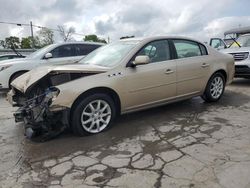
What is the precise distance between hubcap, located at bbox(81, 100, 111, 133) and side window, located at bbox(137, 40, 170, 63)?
1213 millimetres

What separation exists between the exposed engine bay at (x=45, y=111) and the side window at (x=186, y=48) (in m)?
2.10

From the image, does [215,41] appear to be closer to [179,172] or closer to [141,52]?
[141,52]

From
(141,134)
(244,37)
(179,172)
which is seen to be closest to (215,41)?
(244,37)

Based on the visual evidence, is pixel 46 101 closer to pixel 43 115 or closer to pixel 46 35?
pixel 43 115

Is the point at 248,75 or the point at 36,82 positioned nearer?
the point at 36,82

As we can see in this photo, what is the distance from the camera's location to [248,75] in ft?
28.2

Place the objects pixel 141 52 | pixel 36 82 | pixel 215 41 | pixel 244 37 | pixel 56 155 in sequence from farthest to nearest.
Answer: pixel 215 41 < pixel 244 37 < pixel 141 52 < pixel 36 82 < pixel 56 155

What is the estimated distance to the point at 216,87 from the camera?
21.5 feet

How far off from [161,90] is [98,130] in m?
1.47

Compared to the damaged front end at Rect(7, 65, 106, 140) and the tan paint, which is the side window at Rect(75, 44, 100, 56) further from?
the damaged front end at Rect(7, 65, 106, 140)

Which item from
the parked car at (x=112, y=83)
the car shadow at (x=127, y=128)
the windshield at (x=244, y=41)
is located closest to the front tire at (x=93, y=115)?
the parked car at (x=112, y=83)

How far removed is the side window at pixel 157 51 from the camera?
5.30 meters

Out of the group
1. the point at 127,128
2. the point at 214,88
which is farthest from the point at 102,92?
the point at 214,88

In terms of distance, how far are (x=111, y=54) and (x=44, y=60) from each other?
4160 millimetres
